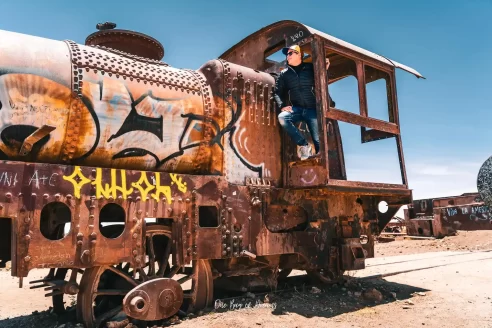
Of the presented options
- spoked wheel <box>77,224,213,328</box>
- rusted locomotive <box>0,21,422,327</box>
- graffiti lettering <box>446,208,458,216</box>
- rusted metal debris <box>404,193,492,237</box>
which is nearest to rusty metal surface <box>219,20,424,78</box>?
rusted locomotive <box>0,21,422,327</box>

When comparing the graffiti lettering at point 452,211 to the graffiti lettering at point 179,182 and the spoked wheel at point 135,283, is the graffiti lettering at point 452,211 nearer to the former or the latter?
the spoked wheel at point 135,283

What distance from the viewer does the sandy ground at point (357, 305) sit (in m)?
4.83

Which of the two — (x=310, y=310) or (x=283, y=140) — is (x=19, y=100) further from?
(x=310, y=310)

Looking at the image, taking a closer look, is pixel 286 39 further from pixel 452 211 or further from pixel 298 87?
pixel 452 211

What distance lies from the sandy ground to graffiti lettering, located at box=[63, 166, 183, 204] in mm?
1498

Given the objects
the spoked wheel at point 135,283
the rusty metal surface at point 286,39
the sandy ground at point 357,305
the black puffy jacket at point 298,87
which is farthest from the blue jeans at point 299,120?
the sandy ground at point 357,305

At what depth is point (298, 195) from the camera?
609 centimetres

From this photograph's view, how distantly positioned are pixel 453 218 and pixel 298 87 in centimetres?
1574

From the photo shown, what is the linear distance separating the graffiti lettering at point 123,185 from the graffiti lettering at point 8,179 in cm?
44

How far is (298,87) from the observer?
19.3 ft

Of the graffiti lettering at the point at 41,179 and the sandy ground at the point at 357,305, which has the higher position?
the graffiti lettering at the point at 41,179

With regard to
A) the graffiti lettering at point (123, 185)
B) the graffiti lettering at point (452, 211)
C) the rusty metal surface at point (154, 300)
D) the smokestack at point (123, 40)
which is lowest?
the rusty metal surface at point (154, 300)

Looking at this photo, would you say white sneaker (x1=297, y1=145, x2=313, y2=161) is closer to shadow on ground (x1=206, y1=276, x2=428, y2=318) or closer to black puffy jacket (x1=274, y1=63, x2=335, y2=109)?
black puffy jacket (x1=274, y1=63, x2=335, y2=109)

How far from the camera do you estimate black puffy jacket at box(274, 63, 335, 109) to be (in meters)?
5.88
